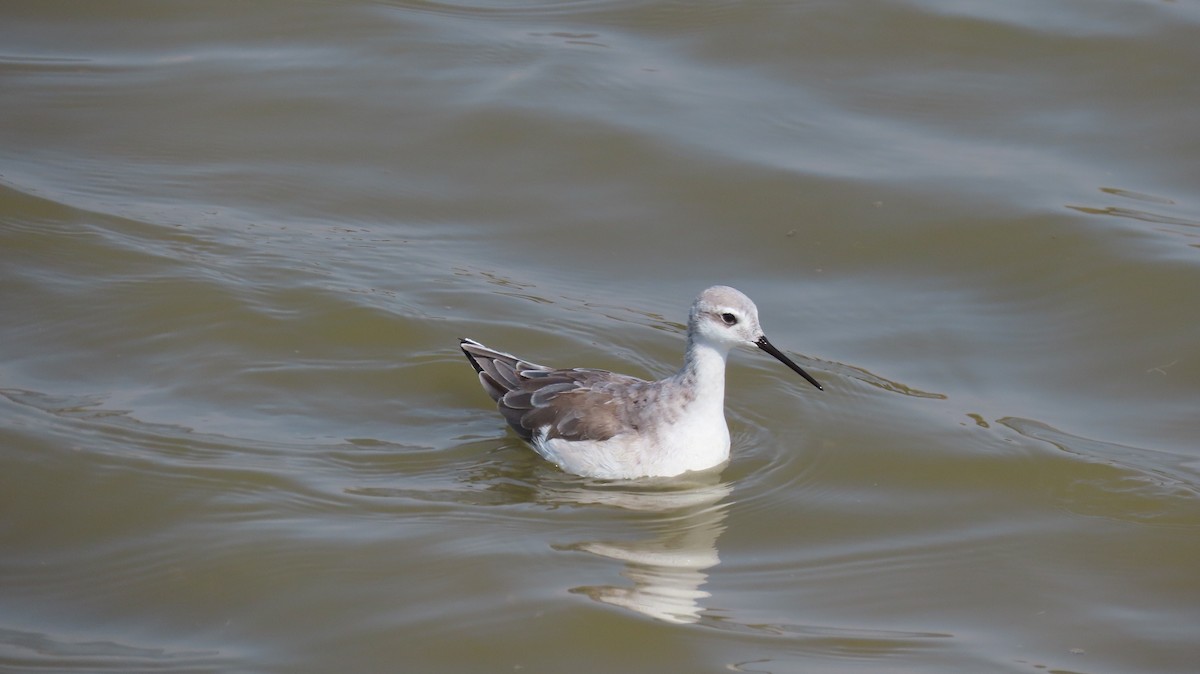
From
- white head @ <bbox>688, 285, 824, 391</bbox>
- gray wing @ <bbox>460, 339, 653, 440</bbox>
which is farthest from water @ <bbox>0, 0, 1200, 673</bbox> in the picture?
white head @ <bbox>688, 285, 824, 391</bbox>

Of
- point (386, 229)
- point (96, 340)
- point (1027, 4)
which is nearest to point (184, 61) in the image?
point (386, 229)

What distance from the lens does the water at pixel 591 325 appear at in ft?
24.9

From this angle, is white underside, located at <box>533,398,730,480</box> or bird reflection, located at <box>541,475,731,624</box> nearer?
bird reflection, located at <box>541,475,731,624</box>

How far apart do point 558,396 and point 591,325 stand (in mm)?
1464

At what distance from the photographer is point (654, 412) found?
30.7ft

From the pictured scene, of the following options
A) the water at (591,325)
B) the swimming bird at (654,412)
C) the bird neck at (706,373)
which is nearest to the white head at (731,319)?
the swimming bird at (654,412)

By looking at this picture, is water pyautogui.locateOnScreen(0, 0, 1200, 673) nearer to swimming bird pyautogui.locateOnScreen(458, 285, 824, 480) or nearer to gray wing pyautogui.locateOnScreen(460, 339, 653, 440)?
swimming bird pyautogui.locateOnScreen(458, 285, 824, 480)

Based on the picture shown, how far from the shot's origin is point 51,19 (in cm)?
1530

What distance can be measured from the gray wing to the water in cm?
34

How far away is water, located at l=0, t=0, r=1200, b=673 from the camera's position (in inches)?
299

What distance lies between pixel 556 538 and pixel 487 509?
574mm

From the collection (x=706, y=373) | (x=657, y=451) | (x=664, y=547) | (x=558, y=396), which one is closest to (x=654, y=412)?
(x=657, y=451)

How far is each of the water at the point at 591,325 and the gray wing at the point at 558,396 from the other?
342 mm

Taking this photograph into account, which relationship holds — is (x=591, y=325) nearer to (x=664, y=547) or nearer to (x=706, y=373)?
(x=706, y=373)
